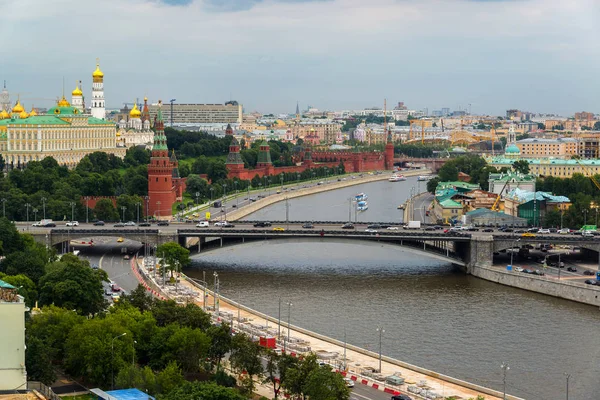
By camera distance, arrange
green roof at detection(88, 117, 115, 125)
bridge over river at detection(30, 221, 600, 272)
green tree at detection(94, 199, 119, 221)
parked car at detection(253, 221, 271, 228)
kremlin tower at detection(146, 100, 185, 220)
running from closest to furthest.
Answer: bridge over river at detection(30, 221, 600, 272), parked car at detection(253, 221, 271, 228), green tree at detection(94, 199, 119, 221), kremlin tower at detection(146, 100, 185, 220), green roof at detection(88, 117, 115, 125)

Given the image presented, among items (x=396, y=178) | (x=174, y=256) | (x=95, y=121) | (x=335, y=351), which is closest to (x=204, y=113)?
(x=396, y=178)

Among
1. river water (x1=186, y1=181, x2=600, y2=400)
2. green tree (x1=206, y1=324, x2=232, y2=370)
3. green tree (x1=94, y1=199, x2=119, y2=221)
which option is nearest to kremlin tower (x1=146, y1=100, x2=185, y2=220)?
green tree (x1=94, y1=199, x2=119, y2=221)

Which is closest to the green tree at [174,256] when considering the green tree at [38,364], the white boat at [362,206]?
the green tree at [38,364]

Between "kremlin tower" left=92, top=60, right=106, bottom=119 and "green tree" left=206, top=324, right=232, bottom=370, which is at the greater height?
"kremlin tower" left=92, top=60, right=106, bottom=119

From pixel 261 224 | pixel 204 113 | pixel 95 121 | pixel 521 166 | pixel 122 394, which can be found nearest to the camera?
pixel 122 394

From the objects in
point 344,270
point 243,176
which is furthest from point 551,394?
point 243,176

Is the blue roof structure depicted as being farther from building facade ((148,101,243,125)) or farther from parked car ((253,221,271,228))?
building facade ((148,101,243,125))

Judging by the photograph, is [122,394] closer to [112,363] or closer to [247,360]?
[112,363]

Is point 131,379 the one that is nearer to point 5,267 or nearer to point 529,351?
point 529,351
